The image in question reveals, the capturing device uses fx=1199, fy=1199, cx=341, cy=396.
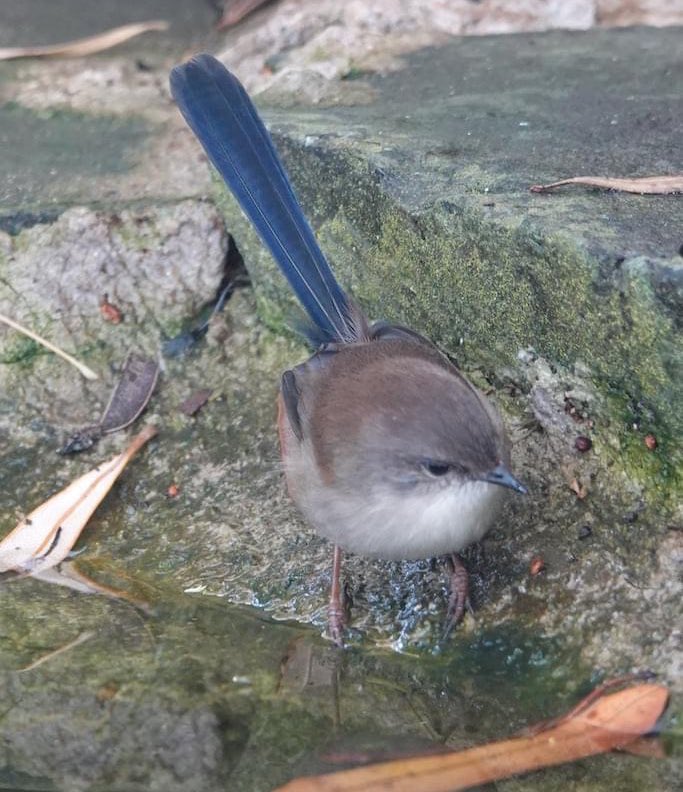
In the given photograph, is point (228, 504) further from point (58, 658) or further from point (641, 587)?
point (641, 587)

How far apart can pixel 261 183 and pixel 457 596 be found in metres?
1.63

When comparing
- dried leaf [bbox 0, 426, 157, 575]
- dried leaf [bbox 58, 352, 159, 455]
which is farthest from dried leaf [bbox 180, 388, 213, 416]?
dried leaf [bbox 0, 426, 157, 575]

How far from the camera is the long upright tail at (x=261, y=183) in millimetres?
4312

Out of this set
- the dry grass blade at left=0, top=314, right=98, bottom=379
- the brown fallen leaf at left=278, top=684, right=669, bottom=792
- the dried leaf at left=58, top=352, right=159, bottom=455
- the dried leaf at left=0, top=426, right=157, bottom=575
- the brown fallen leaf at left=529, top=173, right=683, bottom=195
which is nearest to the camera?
the brown fallen leaf at left=278, top=684, right=669, bottom=792

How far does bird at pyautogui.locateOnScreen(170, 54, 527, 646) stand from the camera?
11.7 ft

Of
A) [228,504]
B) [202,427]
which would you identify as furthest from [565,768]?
[202,427]

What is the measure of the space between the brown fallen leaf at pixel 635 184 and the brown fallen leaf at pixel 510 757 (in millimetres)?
1653

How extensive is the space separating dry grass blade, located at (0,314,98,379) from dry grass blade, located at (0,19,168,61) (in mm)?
1888

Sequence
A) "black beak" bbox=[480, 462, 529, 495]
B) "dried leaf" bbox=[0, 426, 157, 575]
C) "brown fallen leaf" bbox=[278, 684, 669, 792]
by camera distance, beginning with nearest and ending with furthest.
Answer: "brown fallen leaf" bbox=[278, 684, 669, 792] → "black beak" bbox=[480, 462, 529, 495] → "dried leaf" bbox=[0, 426, 157, 575]

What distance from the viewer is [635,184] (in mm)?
4023

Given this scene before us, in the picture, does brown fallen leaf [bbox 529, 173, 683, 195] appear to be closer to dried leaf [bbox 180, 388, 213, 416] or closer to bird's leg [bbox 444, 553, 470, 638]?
bird's leg [bbox 444, 553, 470, 638]

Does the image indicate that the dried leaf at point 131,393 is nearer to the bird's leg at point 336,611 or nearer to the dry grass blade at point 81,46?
the bird's leg at point 336,611

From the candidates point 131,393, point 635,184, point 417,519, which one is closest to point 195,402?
point 131,393

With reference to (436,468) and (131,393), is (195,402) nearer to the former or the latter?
(131,393)
